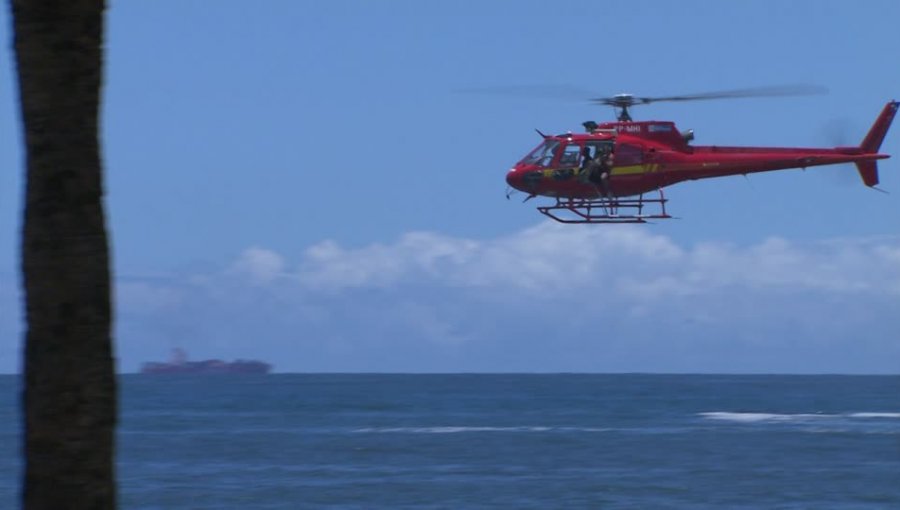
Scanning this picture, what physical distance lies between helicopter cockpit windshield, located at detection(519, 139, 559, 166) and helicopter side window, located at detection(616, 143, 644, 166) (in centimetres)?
103

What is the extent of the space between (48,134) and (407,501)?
28117 millimetres

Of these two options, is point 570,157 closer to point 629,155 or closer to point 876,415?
point 629,155

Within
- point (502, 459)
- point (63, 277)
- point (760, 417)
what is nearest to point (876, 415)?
point (760, 417)

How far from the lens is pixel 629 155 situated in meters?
24.0

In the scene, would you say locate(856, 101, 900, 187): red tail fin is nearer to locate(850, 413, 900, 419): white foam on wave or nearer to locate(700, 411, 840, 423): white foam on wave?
locate(700, 411, 840, 423): white foam on wave

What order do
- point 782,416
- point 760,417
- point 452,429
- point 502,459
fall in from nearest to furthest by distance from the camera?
1. point 502,459
2. point 452,429
3. point 760,417
4. point 782,416

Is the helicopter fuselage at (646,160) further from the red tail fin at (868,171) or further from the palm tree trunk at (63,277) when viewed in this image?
the palm tree trunk at (63,277)

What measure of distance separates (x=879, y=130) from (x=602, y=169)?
509 cm

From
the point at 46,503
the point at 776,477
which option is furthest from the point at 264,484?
the point at 46,503

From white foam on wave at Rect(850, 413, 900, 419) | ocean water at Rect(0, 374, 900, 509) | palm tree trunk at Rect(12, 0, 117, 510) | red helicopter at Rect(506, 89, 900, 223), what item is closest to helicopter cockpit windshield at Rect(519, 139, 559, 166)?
red helicopter at Rect(506, 89, 900, 223)

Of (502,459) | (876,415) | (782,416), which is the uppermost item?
(782,416)

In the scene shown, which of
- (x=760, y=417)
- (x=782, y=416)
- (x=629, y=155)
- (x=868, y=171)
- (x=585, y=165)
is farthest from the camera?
(x=782, y=416)

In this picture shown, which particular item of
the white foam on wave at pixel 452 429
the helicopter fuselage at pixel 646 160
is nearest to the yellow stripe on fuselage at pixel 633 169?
the helicopter fuselage at pixel 646 160

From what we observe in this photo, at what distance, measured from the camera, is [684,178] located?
24.7 m
